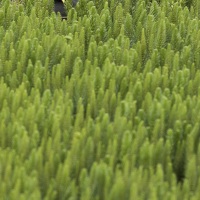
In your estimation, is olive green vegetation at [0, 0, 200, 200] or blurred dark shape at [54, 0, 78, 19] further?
blurred dark shape at [54, 0, 78, 19]

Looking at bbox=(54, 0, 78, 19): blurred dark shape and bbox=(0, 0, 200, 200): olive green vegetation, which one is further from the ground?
bbox=(54, 0, 78, 19): blurred dark shape

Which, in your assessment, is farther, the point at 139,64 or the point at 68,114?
the point at 139,64

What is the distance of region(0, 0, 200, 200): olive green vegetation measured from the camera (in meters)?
2.78

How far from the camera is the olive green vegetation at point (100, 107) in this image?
278 centimetres

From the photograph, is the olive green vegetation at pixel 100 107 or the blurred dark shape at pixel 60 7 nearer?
the olive green vegetation at pixel 100 107

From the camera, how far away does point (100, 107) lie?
3494mm

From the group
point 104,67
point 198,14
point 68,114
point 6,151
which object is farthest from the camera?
point 198,14

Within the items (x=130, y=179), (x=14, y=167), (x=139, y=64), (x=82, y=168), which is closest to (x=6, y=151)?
(x=14, y=167)

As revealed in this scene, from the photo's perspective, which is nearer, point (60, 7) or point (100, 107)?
point (100, 107)

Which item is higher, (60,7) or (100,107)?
(60,7)

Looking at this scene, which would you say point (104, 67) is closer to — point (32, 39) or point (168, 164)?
point (32, 39)

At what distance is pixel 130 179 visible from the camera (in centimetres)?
276

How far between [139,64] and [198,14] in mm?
1412

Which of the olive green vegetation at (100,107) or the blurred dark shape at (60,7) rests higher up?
the blurred dark shape at (60,7)
